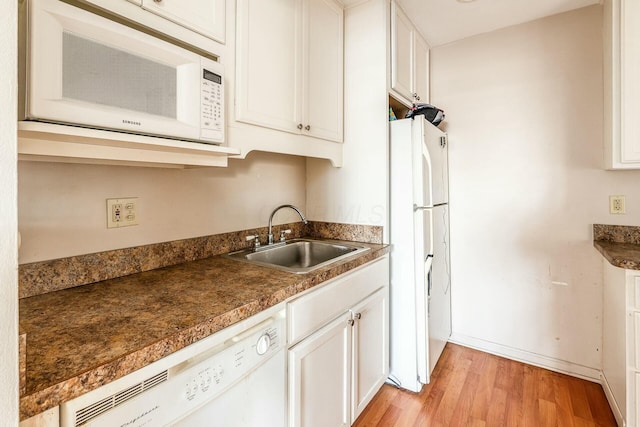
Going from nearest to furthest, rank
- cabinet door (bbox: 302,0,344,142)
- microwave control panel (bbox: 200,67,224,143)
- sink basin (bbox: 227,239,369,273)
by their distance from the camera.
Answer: microwave control panel (bbox: 200,67,224,143) → cabinet door (bbox: 302,0,344,142) → sink basin (bbox: 227,239,369,273)

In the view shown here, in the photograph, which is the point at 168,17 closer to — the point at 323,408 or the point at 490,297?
the point at 323,408

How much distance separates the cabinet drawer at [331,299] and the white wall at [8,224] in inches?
30.3

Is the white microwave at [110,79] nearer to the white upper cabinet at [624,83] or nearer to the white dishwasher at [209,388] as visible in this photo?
the white dishwasher at [209,388]

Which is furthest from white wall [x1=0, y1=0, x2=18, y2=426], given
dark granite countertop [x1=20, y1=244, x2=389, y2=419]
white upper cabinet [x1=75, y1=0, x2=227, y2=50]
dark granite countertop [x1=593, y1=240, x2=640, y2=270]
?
dark granite countertop [x1=593, y1=240, x2=640, y2=270]

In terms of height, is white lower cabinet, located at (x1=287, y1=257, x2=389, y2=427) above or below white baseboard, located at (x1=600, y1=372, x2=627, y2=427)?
above

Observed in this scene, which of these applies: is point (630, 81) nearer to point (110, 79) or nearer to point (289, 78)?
point (289, 78)

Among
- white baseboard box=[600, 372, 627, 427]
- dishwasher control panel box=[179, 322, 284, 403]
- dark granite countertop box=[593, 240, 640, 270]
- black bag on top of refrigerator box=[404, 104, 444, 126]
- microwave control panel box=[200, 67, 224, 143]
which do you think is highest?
black bag on top of refrigerator box=[404, 104, 444, 126]

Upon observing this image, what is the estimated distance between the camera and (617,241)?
72.4 inches

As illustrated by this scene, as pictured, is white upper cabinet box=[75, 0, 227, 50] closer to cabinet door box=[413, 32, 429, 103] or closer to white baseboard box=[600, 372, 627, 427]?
cabinet door box=[413, 32, 429, 103]

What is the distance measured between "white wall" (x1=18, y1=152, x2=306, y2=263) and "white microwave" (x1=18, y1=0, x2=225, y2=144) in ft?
1.35

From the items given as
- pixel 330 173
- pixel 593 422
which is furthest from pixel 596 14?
pixel 593 422

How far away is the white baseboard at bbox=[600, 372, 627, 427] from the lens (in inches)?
60.1

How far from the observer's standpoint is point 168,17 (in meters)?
1.00

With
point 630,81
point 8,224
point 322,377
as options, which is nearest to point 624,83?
point 630,81
